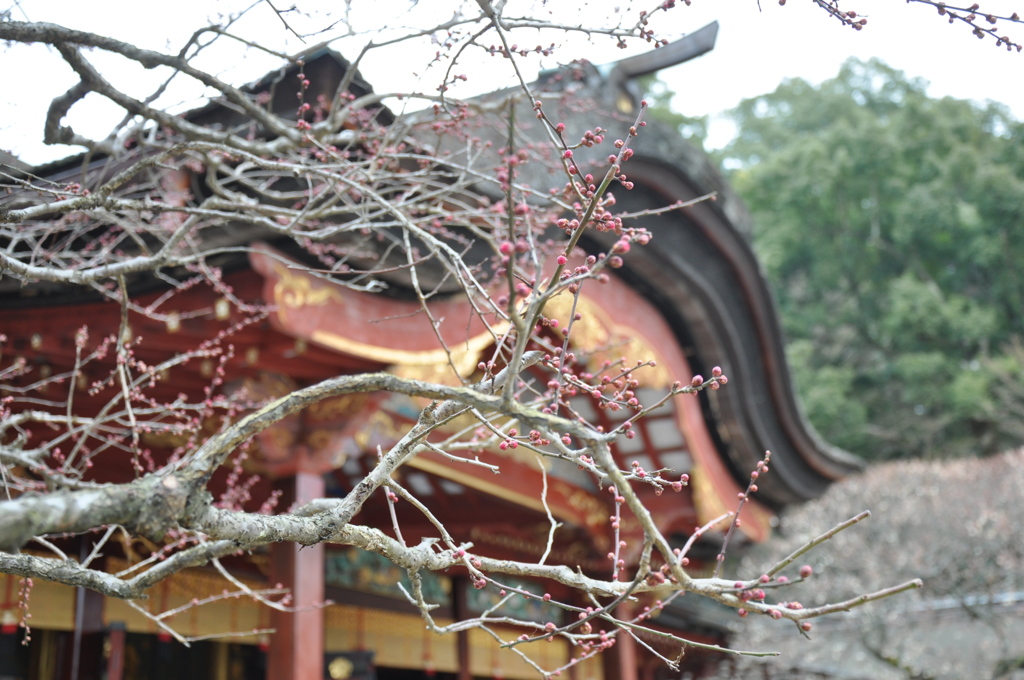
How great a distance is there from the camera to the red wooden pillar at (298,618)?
13.4 ft

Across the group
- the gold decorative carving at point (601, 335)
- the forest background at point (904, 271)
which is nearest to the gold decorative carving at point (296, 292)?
the gold decorative carving at point (601, 335)

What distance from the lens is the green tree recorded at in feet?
69.2

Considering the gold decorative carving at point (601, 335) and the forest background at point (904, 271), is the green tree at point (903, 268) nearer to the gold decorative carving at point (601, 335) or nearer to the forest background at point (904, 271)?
the forest background at point (904, 271)

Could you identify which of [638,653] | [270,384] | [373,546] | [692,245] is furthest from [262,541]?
[638,653]

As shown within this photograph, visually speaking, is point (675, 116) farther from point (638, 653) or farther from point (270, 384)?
point (270, 384)

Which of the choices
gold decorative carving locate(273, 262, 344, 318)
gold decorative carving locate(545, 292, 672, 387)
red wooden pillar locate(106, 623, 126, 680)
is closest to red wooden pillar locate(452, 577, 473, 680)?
gold decorative carving locate(545, 292, 672, 387)

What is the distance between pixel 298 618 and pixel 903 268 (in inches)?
931

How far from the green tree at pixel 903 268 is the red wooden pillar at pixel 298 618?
18.6 meters

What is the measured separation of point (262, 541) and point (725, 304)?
5.86 m

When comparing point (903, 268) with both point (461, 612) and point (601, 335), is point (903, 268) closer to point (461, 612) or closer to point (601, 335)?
point (461, 612)

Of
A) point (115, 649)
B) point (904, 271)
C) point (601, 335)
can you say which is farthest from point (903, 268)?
point (115, 649)

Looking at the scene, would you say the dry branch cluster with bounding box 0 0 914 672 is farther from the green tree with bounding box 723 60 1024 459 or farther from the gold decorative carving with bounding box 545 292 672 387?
the green tree with bounding box 723 60 1024 459

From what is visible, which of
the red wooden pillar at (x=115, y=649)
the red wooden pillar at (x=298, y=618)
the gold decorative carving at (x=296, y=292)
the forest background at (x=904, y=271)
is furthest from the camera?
the forest background at (x=904, y=271)

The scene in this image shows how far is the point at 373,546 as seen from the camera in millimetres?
1854
